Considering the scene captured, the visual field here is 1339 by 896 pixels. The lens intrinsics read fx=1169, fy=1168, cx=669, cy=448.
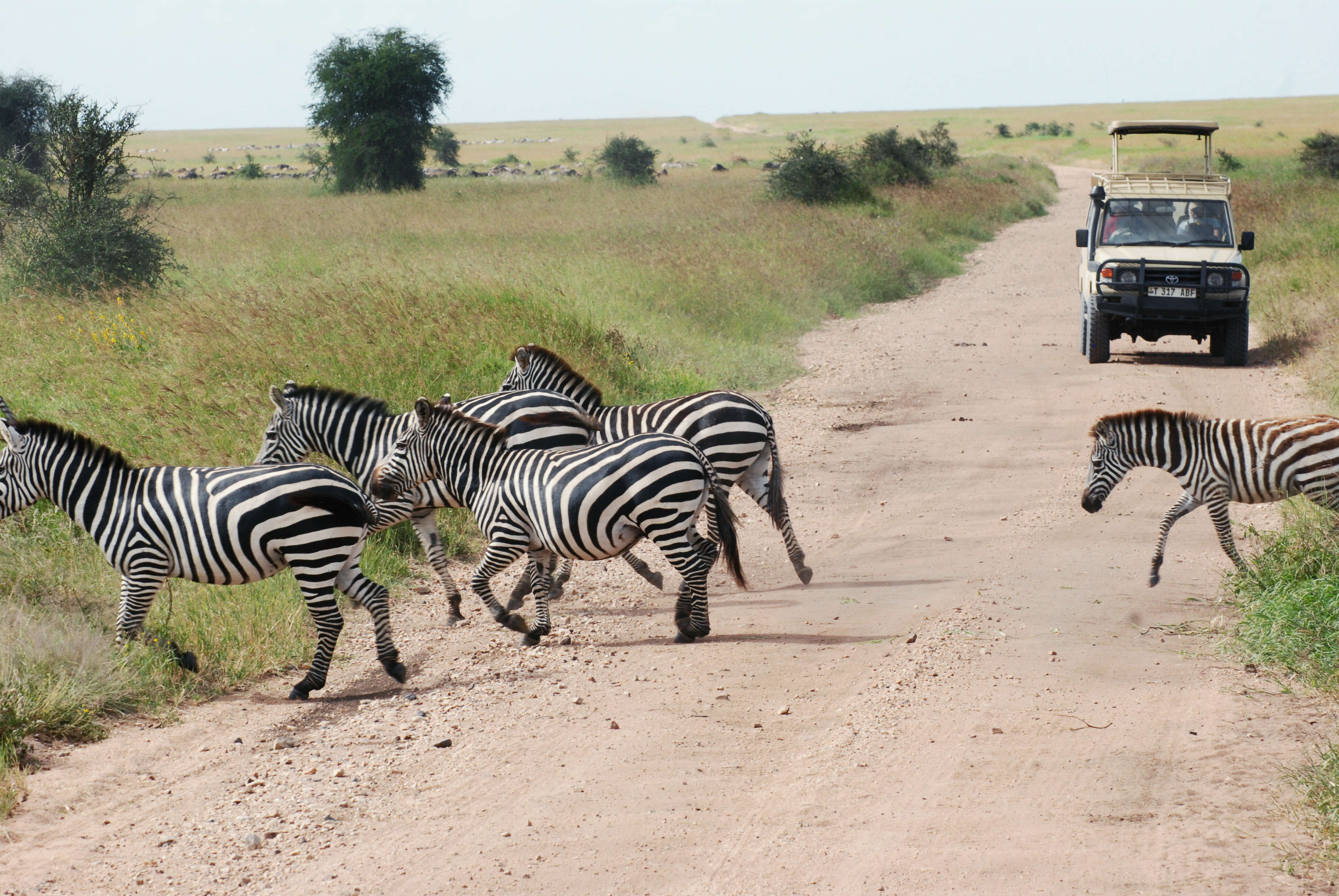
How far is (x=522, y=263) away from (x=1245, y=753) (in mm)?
13714

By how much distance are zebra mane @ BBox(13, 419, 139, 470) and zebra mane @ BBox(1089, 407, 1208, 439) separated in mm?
5694

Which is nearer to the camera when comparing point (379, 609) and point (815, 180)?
point (379, 609)

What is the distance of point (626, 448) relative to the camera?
20.3 ft

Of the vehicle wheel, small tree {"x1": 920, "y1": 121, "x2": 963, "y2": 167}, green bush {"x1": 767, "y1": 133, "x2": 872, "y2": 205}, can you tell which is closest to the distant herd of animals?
the vehicle wheel

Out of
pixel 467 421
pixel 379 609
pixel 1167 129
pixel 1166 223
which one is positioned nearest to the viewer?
pixel 379 609

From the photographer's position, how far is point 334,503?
5.70 metres

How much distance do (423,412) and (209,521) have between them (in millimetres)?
1449

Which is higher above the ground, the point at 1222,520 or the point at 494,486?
the point at 494,486

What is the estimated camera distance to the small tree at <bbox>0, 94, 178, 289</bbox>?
14.9 metres

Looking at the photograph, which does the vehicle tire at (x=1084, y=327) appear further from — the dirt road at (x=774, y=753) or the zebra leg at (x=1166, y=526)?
the zebra leg at (x=1166, y=526)

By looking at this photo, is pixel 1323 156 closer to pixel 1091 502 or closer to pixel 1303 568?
pixel 1091 502

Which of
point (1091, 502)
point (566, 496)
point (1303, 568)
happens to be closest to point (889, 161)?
point (1091, 502)

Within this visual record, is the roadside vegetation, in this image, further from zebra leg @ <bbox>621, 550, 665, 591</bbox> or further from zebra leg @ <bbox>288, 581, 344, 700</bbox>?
zebra leg @ <bbox>288, 581, 344, 700</bbox>

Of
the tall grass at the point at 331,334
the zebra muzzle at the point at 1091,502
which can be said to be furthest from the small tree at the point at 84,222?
the zebra muzzle at the point at 1091,502
